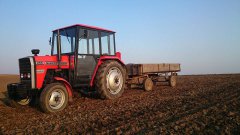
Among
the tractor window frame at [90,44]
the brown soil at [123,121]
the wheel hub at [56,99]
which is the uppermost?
the tractor window frame at [90,44]

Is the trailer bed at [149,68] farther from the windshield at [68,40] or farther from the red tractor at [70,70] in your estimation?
the windshield at [68,40]

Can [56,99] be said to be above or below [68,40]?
below

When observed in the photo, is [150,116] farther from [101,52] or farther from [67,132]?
[101,52]

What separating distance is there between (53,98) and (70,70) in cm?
143

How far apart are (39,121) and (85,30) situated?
3.60 metres

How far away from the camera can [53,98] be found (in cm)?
717

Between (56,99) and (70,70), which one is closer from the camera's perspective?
(56,99)

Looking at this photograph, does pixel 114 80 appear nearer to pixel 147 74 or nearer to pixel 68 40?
pixel 68 40

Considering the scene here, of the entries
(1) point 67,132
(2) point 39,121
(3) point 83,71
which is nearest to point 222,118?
(1) point 67,132

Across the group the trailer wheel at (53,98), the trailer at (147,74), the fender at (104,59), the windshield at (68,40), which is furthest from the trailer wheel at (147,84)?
the trailer wheel at (53,98)

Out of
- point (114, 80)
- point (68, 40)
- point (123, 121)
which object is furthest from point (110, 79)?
point (123, 121)

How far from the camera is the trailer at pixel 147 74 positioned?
11.8m

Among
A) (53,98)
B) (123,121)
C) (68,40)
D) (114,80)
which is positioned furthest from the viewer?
(114,80)

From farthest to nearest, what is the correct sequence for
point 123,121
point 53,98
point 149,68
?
point 149,68 → point 53,98 → point 123,121
